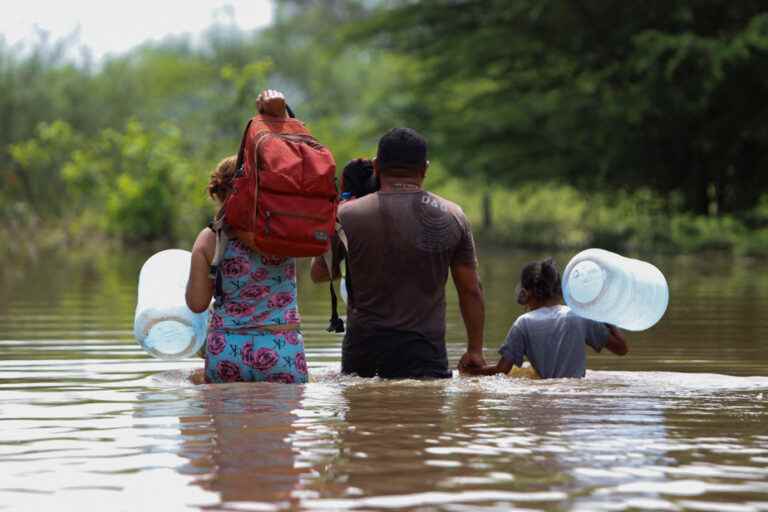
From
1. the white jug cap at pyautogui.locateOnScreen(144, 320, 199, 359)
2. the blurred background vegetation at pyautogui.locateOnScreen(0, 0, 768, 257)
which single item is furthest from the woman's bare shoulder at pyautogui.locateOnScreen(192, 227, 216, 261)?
the blurred background vegetation at pyautogui.locateOnScreen(0, 0, 768, 257)

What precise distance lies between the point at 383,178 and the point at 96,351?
4011 mm

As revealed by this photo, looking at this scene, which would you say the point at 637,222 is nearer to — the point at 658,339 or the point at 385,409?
the point at 658,339

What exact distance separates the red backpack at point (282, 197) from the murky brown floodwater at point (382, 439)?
743mm

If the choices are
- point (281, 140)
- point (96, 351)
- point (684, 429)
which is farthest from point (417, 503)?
point (96, 351)

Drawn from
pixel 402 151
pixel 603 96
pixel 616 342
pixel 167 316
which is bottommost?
pixel 616 342

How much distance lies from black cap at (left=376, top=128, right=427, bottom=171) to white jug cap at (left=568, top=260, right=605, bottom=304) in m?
1.32

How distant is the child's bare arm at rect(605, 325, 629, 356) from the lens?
8.87 m

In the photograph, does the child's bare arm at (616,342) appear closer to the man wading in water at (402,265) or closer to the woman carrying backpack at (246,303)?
the man wading in water at (402,265)

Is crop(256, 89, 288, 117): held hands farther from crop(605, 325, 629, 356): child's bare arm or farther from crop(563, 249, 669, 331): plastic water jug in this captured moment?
crop(605, 325, 629, 356): child's bare arm

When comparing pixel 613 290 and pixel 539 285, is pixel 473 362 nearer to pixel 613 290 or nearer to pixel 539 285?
pixel 539 285

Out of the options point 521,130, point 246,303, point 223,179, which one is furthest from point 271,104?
point 521,130

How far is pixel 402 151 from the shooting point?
817 centimetres

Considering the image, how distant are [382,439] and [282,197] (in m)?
1.51

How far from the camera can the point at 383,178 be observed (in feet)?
27.1
